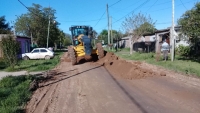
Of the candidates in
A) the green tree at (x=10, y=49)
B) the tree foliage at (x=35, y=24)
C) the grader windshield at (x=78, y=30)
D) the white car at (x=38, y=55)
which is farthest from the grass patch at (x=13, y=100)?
the tree foliage at (x=35, y=24)

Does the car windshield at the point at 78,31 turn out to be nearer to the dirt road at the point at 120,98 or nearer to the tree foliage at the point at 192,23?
the tree foliage at the point at 192,23

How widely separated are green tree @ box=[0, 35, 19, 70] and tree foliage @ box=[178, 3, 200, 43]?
1361 cm

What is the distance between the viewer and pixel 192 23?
17016 millimetres

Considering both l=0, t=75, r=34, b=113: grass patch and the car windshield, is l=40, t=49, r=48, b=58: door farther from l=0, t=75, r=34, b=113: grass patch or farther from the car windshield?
l=0, t=75, r=34, b=113: grass patch

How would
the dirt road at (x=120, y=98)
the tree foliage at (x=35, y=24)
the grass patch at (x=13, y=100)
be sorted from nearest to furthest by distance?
the dirt road at (x=120, y=98) → the grass patch at (x=13, y=100) → the tree foliage at (x=35, y=24)

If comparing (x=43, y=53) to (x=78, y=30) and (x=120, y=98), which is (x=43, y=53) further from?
(x=120, y=98)

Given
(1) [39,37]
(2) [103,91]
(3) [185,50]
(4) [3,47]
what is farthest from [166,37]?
(1) [39,37]

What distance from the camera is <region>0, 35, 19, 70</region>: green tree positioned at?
55.8 ft

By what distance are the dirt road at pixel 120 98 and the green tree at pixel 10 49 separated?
7.96 meters

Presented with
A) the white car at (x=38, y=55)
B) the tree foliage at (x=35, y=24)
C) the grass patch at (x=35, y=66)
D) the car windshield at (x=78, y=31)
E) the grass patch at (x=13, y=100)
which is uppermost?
the tree foliage at (x=35, y=24)

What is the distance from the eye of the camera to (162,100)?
24.0 feet

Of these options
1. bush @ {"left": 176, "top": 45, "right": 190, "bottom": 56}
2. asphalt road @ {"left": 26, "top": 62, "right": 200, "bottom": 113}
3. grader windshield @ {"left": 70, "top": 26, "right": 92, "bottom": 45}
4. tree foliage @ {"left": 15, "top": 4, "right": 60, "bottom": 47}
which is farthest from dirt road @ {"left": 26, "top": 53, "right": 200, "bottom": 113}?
tree foliage @ {"left": 15, "top": 4, "right": 60, "bottom": 47}

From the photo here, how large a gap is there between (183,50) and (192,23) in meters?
9.71

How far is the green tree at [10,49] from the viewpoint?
55.8ft
